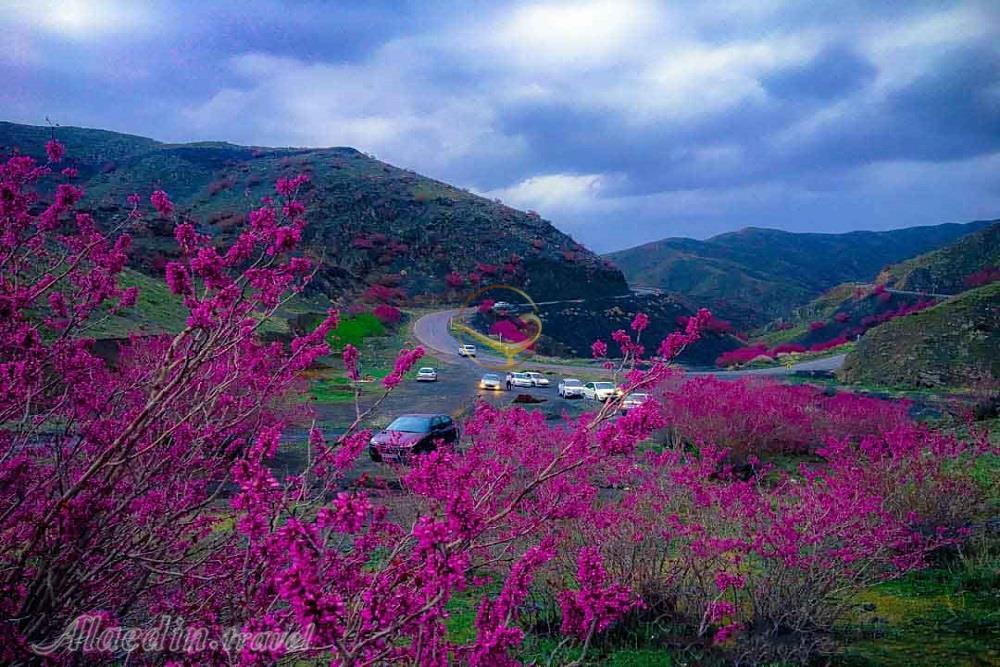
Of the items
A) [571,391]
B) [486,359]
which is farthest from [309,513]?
[486,359]

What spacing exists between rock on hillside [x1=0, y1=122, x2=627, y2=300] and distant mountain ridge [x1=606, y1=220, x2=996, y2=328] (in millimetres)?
33593

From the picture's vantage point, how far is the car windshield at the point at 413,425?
43.2 feet

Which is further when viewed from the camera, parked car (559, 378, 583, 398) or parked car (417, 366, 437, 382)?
parked car (417, 366, 437, 382)

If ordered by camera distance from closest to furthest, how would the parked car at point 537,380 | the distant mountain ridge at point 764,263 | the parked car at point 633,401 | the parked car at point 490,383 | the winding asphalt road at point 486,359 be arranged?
the parked car at point 633,401 → the parked car at point 490,383 → the parked car at point 537,380 → the winding asphalt road at point 486,359 → the distant mountain ridge at point 764,263

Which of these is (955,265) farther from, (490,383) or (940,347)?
(490,383)

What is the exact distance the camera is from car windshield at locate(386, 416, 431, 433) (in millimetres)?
13164

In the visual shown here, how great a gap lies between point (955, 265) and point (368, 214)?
202 feet

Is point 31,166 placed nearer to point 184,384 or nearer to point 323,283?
point 184,384

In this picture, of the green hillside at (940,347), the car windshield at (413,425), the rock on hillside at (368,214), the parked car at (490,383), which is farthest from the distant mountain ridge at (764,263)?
the car windshield at (413,425)

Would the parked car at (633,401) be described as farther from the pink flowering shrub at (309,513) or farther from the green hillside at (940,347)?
the green hillside at (940,347)

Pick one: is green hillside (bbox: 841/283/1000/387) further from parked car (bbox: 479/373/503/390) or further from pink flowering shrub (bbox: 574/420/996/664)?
pink flowering shrub (bbox: 574/420/996/664)

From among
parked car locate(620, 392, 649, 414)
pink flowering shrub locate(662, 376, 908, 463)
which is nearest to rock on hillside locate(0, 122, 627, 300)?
pink flowering shrub locate(662, 376, 908, 463)

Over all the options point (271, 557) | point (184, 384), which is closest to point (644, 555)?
point (271, 557)

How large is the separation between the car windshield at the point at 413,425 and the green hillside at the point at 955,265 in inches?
2473
